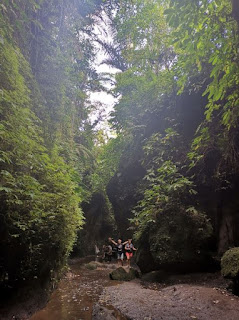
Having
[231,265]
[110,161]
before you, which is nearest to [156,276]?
[231,265]

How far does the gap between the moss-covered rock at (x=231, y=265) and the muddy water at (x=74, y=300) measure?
118 inches

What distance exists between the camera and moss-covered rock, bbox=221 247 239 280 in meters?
5.93

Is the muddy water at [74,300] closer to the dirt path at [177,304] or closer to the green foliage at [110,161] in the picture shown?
the dirt path at [177,304]

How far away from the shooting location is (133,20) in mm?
17422

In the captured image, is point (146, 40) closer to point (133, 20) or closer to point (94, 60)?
point (133, 20)

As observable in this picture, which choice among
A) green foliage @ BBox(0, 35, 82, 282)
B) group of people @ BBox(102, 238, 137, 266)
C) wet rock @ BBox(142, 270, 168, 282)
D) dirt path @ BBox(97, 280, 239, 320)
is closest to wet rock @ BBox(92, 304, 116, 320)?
dirt path @ BBox(97, 280, 239, 320)

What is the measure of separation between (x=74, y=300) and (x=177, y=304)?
3.07 meters

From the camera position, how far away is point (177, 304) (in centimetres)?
585

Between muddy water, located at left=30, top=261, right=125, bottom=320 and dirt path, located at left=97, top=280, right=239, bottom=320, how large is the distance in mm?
475

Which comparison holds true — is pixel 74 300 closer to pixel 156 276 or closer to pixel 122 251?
pixel 156 276

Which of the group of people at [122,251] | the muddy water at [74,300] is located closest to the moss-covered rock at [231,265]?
the muddy water at [74,300]

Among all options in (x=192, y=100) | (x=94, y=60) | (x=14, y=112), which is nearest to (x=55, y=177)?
(x=14, y=112)

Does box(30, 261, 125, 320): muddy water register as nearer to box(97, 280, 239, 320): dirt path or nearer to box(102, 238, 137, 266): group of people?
box(97, 280, 239, 320): dirt path

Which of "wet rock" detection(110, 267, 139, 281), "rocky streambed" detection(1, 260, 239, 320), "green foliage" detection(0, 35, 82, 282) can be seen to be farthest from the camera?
"wet rock" detection(110, 267, 139, 281)
